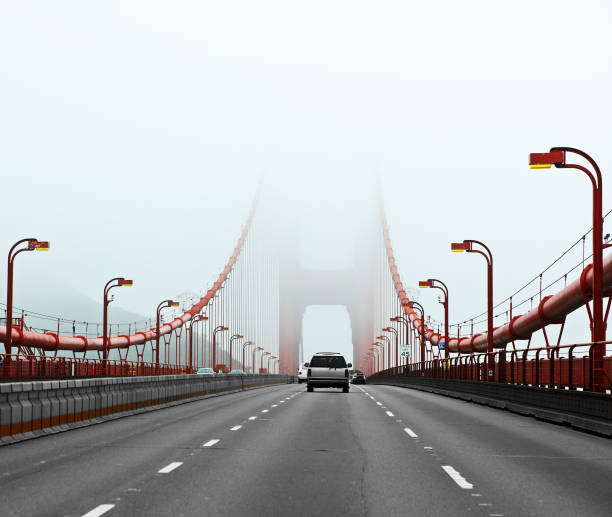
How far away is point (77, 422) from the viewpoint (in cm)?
1773

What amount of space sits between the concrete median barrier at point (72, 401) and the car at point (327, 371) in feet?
46.5

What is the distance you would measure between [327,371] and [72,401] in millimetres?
27699

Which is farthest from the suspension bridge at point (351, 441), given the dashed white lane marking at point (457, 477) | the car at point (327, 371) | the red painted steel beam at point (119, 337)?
the red painted steel beam at point (119, 337)

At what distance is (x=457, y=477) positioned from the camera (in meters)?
10.1

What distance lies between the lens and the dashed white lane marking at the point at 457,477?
30.7 feet

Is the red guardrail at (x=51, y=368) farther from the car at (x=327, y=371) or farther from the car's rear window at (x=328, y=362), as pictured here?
the car's rear window at (x=328, y=362)

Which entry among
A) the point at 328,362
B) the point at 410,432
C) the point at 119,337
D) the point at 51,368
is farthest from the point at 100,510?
the point at 119,337

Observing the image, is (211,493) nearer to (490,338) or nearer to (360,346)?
(490,338)

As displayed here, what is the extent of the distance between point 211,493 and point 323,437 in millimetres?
6975

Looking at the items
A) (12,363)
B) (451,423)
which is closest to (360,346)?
(12,363)

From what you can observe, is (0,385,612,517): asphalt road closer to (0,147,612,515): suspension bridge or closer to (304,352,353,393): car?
(0,147,612,515): suspension bridge

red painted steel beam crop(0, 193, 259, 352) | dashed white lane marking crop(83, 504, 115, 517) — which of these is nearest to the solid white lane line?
dashed white lane marking crop(83, 504, 115, 517)

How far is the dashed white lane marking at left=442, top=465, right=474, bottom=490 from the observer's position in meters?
9.36

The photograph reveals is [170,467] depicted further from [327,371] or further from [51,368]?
[51,368]
